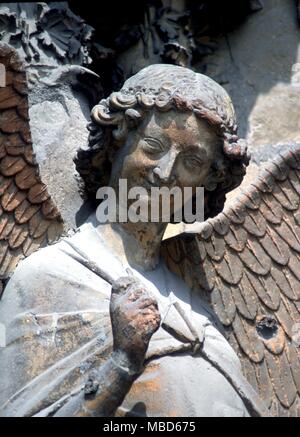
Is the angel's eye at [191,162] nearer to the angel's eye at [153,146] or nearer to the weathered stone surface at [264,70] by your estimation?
the angel's eye at [153,146]

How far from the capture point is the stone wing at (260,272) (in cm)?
558

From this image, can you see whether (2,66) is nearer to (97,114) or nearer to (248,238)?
(97,114)

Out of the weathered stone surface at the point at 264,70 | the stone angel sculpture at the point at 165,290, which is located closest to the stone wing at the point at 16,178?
the stone angel sculpture at the point at 165,290

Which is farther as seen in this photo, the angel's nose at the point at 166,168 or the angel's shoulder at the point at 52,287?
the angel's nose at the point at 166,168

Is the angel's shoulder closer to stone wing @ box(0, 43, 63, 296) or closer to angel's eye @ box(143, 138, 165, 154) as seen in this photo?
stone wing @ box(0, 43, 63, 296)

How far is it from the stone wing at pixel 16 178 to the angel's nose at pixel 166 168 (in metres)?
0.37

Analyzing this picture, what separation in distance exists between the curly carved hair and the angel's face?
2cm

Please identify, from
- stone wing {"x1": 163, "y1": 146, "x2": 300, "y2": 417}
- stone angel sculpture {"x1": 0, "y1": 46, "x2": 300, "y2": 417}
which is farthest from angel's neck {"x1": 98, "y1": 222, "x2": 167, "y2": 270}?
stone wing {"x1": 163, "y1": 146, "x2": 300, "y2": 417}

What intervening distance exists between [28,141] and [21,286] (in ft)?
1.51

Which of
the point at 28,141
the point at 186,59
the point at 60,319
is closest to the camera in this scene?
the point at 60,319

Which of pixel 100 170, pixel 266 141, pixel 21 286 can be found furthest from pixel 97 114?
pixel 266 141

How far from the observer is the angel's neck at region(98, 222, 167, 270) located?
534 cm

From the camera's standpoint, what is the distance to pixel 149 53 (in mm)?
6152

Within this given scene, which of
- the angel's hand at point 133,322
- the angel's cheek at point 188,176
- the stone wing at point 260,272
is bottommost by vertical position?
the stone wing at point 260,272
